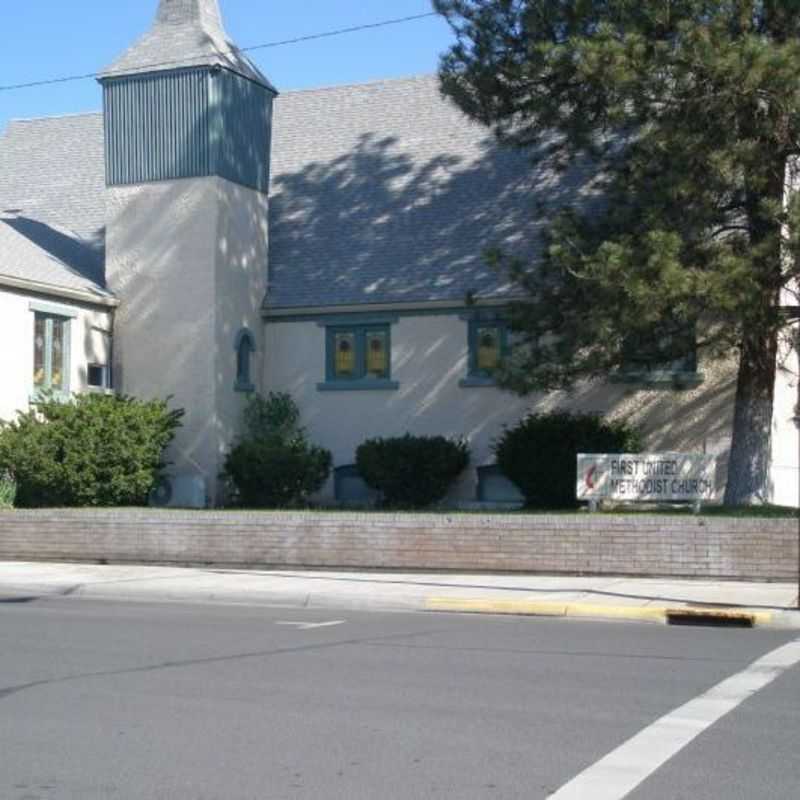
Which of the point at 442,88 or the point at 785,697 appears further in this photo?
the point at 442,88

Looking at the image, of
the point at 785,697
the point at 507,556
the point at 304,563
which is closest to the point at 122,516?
the point at 304,563

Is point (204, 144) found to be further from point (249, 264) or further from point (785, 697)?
point (785, 697)

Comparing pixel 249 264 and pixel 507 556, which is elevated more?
pixel 249 264

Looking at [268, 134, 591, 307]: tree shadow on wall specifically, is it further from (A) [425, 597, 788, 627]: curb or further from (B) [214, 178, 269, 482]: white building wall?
(A) [425, 597, 788, 627]: curb

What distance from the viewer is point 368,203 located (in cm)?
2897

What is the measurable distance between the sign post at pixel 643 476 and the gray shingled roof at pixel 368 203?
5.37 metres

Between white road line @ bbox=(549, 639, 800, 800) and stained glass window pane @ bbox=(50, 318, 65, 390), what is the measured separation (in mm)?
18179

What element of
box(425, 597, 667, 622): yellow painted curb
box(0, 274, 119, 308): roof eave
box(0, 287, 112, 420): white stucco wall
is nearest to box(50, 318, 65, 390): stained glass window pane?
box(0, 287, 112, 420): white stucco wall

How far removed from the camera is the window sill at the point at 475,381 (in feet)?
85.3

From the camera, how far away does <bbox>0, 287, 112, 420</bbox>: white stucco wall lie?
25406 mm

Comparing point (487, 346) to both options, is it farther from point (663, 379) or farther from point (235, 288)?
point (235, 288)

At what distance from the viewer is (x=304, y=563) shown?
20.5 meters

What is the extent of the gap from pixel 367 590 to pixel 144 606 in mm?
2881

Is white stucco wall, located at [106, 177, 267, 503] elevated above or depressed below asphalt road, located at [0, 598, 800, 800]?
above
